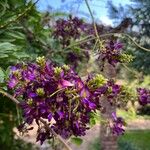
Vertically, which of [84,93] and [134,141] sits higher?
[84,93]

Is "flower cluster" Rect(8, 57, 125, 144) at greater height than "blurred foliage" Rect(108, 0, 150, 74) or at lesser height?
lesser

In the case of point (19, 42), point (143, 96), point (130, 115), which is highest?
point (19, 42)

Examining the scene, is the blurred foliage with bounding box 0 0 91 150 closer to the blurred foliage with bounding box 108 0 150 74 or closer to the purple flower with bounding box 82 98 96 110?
the purple flower with bounding box 82 98 96 110

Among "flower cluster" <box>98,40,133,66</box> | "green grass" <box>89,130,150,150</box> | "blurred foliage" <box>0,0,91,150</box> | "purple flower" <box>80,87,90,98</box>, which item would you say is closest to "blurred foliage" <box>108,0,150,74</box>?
"green grass" <box>89,130,150,150</box>

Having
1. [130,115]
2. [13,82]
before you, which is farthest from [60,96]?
[130,115]

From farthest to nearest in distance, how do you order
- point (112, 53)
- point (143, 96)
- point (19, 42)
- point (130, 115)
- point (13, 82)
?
point (130, 115)
point (19, 42)
point (143, 96)
point (112, 53)
point (13, 82)

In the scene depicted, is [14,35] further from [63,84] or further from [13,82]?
[63,84]

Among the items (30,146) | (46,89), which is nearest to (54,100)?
(46,89)

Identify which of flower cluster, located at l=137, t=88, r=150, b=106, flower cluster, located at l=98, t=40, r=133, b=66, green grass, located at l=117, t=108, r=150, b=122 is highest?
flower cluster, located at l=98, t=40, r=133, b=66
